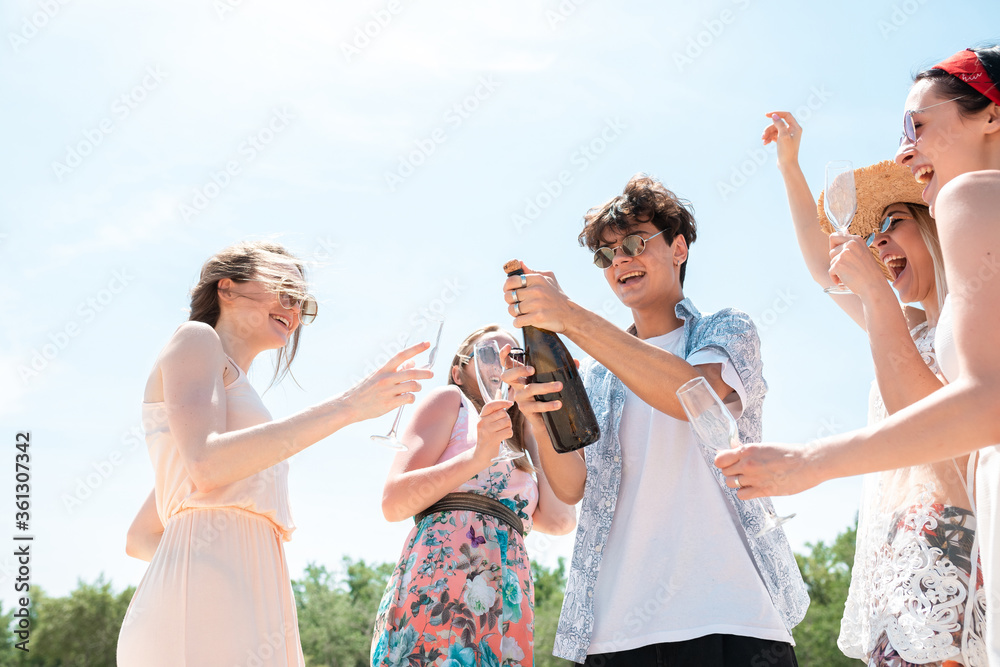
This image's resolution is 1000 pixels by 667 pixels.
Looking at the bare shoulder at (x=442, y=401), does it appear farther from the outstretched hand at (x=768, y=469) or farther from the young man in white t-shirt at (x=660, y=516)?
the outstretched hand at (x=768, y=469)

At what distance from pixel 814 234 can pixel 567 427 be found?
1.70m

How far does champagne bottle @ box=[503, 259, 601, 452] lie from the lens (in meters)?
3.50

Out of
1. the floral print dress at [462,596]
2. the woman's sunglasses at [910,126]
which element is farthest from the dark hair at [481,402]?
the woman's sunglasses at [910,126]

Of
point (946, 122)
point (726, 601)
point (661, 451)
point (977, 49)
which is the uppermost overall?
point (977, 49)

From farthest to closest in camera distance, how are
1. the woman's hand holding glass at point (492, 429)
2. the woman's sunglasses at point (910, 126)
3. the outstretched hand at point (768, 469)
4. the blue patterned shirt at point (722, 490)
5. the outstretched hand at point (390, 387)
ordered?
the woman's hand holding glass at point (492, 429), the outstretched hand at point (390, 387), the blue patterned shirt at point (722, 490), the woman's sunglasses at point (910, 126), the outstretched hand at point (768, 469)

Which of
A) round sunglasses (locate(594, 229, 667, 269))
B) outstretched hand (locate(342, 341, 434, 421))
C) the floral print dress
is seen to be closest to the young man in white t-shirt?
round sunglasses (locate(594, 229, 667, 269))

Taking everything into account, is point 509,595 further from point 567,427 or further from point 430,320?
point 430,320

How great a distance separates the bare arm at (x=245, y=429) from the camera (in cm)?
346

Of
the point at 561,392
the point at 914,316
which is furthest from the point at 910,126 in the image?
the point at 561,392

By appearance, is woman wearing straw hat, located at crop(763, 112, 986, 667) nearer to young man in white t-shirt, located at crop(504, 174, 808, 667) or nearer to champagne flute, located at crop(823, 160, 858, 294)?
champagne flute, located at crop(823, 160, 858, 294)

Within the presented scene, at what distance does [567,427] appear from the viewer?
3500 millimetres

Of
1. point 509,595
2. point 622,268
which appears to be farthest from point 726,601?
point 622,268

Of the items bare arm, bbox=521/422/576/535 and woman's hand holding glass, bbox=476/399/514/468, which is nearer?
woman's hand holding glass, bbox=476/399/514/468

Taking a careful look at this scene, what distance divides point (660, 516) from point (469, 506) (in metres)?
1.19
